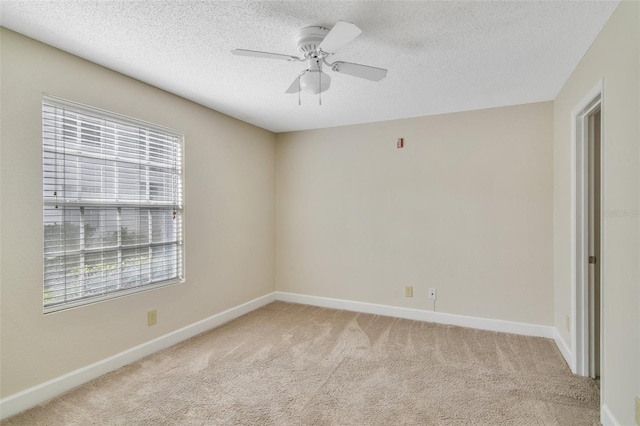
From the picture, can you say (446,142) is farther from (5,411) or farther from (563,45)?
(5,411)

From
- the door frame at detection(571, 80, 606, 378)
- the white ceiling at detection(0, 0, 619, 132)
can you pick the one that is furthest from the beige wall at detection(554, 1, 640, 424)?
the door frame at detection(571, 80, 606, 378)

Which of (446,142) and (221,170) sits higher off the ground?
(446,142)

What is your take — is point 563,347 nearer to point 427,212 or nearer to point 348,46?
point 427,212

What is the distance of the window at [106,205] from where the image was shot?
2.20 metres

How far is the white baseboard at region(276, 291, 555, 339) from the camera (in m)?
3.24

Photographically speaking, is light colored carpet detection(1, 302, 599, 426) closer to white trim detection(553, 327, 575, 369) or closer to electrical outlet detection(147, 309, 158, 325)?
white trim detection(553, 327, 575, 369)

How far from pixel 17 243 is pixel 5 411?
3.28 feet

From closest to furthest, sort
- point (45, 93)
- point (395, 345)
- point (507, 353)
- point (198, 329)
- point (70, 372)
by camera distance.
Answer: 1. point (45, 93)
2. point (70, 372)
3. point (507, 353)
4. point (395, 345)
5. point (198, 329)

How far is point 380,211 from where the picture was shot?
392 centimetres

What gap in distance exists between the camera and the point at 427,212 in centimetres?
368

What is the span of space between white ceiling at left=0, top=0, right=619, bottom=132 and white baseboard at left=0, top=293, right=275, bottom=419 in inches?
87.8

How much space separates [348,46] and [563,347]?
3.01 metres

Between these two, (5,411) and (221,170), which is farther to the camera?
(221,170)

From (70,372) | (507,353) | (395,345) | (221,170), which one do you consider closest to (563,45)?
(507,353)
